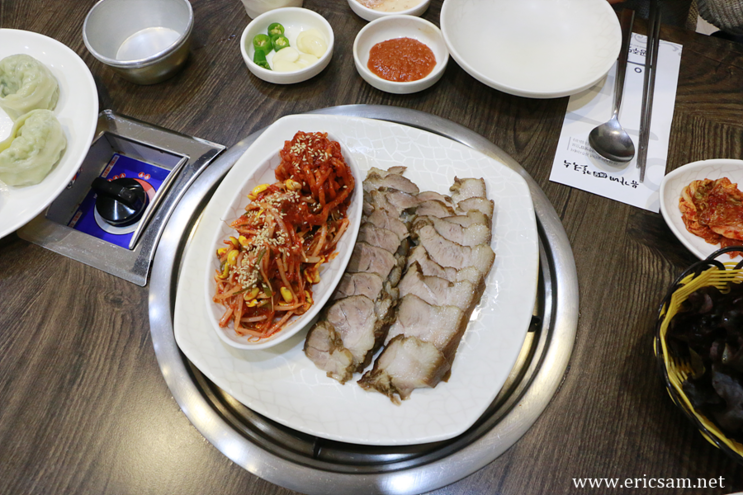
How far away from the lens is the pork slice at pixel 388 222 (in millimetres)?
1832

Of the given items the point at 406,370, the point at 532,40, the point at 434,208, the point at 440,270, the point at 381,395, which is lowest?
the point at 381,395

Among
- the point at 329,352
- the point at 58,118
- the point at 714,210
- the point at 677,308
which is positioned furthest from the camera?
the point at 58,118

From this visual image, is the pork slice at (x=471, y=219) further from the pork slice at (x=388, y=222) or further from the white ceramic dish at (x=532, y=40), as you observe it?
the white ceramic dish at (x=532, y=40)

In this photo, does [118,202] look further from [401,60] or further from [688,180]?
[688,180]

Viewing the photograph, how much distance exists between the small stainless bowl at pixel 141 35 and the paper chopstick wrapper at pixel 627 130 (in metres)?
2.20

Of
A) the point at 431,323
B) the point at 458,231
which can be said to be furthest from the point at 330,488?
the point at 458,231

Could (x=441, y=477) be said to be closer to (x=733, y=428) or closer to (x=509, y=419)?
(x=509, y=419)

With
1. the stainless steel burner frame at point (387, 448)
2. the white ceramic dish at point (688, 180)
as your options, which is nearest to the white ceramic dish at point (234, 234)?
the stainless steel burner frame at point (387, 448)

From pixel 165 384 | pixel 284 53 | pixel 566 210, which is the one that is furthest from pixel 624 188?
pixel 165 384

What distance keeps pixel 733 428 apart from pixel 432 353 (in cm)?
94

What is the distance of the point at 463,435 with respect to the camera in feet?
5.36

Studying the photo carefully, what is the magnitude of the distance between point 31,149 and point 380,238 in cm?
174

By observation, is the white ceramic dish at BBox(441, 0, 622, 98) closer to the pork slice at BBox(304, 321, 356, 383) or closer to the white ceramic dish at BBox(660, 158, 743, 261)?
the white ceramic dish at BBox(660, 158, 743, 261)

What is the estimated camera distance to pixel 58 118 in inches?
88.9
